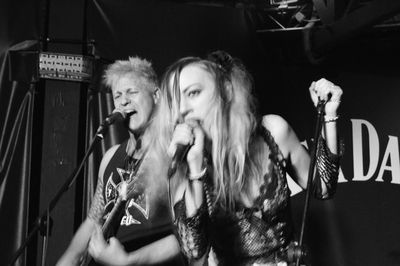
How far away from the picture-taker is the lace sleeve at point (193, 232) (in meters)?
2.27

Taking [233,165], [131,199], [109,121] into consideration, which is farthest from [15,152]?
[233,165]

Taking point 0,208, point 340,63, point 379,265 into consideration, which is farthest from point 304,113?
point 0,208

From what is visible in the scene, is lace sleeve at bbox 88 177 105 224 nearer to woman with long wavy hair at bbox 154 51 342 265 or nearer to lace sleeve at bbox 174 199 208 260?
woman with long wavy hair at bbox 154 51 342 265

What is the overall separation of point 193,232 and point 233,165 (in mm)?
393

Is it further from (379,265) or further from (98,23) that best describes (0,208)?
(379,265)

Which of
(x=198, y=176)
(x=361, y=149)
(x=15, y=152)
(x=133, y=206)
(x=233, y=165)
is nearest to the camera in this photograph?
(x=198, y=176)

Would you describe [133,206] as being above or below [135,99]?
below

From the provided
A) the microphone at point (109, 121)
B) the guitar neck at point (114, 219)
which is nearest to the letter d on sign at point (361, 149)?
the guitar neck at point (114, 219)

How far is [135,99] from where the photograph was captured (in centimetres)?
344

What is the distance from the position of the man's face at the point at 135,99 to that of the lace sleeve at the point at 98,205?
34 cm

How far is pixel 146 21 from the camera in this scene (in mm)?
3750

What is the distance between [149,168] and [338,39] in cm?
117

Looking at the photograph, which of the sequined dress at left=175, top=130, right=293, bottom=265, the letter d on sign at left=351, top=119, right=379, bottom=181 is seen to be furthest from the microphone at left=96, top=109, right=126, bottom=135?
the letter d on sign at left=351, top=119, right=379, bottom=181

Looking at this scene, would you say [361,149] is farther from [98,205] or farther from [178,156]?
[178,156]
